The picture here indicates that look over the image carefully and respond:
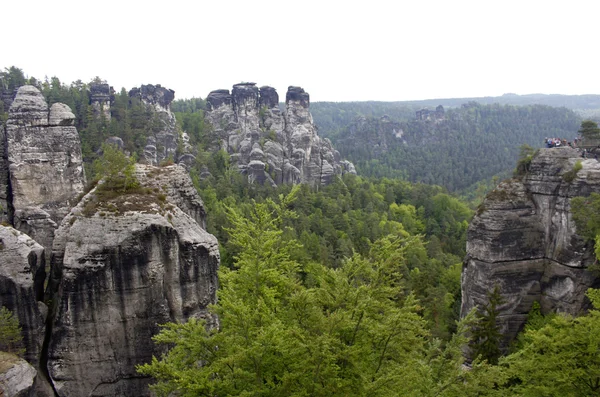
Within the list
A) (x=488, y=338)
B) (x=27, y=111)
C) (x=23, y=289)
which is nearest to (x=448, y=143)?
(x=488, y=338)

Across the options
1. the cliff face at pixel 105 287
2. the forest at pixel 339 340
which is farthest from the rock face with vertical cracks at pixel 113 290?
the forest at pixel 339 340

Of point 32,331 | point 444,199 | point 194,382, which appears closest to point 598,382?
point 194,382

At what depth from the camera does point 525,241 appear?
26297mm

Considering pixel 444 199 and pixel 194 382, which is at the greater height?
pixel 194 382

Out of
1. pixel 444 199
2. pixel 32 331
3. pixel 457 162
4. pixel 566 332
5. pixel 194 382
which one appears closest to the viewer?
pixel 194 382

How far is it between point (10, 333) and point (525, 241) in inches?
1020

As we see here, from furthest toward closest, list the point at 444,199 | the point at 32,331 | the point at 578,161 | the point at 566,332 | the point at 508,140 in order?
1. the point at 508,140
2. the point at 444,199
3. the point at 578,161
4. the point at 566,332
5. the point at 32,331

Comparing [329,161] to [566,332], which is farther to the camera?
[329,161]

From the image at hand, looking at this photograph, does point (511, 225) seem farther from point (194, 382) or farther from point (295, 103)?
point (295, 103)

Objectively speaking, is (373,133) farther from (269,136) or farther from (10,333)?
(10,333)

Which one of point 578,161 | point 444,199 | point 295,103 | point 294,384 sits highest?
point 295,103

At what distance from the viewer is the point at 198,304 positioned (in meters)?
13.7

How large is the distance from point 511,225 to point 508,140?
524 feet

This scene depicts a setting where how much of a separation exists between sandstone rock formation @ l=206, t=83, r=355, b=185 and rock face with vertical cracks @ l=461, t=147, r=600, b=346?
41711mm
